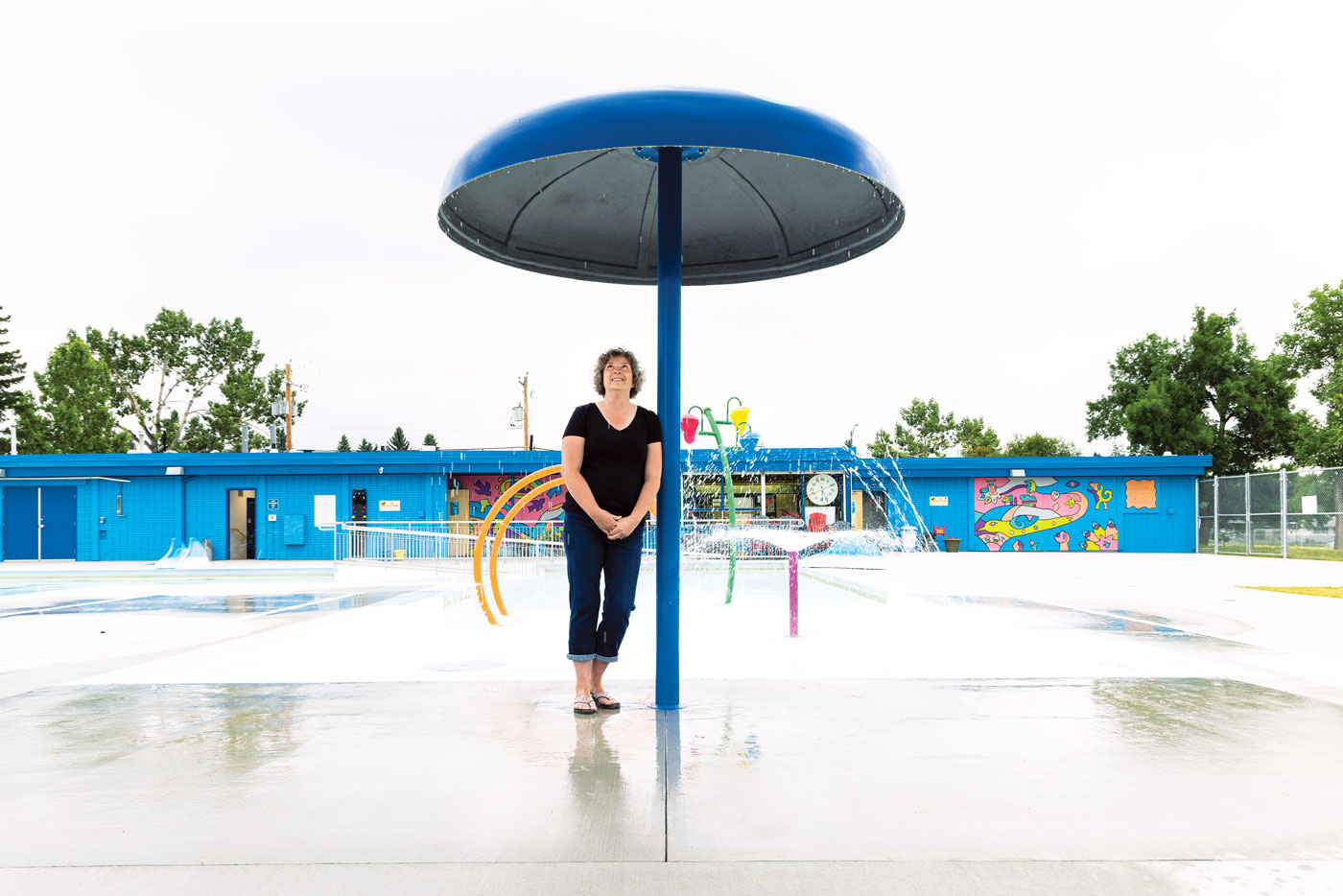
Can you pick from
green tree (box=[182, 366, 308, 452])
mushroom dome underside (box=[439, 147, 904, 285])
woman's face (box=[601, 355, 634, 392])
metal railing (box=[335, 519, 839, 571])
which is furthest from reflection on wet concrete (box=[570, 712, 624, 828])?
green tree (box=[182, 366, 308, 452])

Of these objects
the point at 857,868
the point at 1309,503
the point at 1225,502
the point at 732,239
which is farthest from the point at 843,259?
the point at 1225,502

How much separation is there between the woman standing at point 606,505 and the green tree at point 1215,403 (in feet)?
173

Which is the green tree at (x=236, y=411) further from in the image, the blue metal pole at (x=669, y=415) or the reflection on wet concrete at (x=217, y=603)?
the blue metal pole at (x=669, y=415)

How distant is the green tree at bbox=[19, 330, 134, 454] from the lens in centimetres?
5038

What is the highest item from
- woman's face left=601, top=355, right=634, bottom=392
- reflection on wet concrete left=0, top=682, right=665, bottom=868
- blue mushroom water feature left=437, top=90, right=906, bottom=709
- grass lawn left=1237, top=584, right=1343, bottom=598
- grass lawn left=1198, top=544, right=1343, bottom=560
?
blue mushroom water feature left=437, top=90, right=906, bottom=709

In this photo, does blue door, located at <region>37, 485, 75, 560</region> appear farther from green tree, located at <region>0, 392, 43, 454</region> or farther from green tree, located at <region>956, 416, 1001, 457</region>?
green tree, located at <region>956, 416, 1001, 457</region>

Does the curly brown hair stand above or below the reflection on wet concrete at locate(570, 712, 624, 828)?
above

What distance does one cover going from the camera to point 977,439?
257ft

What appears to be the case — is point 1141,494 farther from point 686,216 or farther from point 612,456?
point 612,456

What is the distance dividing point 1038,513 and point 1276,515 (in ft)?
23.8

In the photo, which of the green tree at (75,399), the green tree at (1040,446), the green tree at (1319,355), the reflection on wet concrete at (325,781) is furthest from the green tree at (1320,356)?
the green tree at (75,399)

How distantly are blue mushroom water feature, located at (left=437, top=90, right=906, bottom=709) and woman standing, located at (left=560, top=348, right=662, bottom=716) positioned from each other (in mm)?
196

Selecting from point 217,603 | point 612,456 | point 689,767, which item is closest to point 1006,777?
point 689,767

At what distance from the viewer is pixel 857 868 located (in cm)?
264
